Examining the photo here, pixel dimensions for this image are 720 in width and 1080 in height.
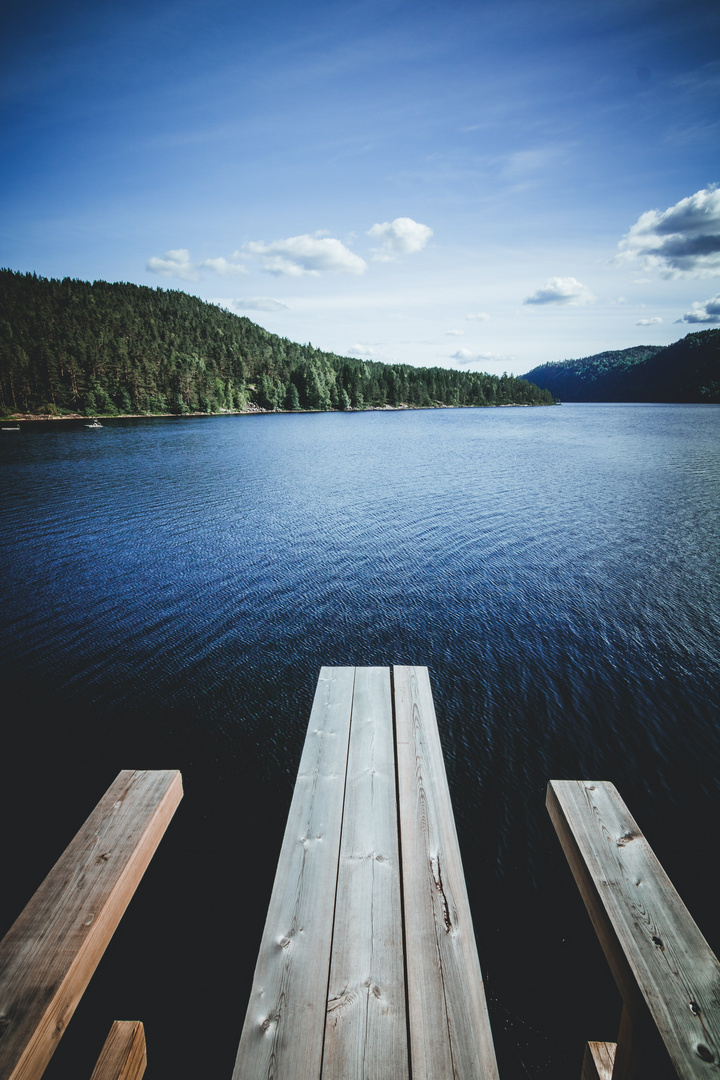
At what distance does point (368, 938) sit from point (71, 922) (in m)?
1.41

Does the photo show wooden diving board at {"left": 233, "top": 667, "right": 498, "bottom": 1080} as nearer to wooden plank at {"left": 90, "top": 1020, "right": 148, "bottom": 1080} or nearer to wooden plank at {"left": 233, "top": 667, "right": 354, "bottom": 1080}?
wooden plank at {"left": 233, "top": 667, "right": 354, "bottom": 1080}

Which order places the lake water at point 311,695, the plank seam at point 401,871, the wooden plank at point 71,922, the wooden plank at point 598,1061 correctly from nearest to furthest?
the wooden plank at point 71,922
the plank seam at point 401,871
the wooden plank at point 598,1061
the lake water at point 311,695

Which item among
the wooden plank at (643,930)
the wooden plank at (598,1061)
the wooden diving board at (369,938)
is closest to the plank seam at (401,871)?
the wooden diving board at (369,938)

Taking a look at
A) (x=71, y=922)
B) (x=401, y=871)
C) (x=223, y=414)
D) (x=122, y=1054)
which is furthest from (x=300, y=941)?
(x=223, y=414)

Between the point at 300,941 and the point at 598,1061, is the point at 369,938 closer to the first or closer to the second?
the point at 300,941

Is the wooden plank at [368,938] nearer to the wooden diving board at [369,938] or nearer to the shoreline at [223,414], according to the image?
the wooden diving board at [369,938]

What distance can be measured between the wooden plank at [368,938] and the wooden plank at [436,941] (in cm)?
6

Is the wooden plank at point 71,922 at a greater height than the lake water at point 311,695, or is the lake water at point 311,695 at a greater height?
the wooden plank at point 71,922

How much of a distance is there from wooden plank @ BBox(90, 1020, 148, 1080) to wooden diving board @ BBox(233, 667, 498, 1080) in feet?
4.53

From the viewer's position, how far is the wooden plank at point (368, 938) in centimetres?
175

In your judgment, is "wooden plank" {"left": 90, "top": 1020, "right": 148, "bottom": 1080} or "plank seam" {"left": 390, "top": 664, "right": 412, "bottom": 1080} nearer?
"plank seam" {"left": 390, "top": 664, "right": 412, "bottom": 1080}

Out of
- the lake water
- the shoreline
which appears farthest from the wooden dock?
the shoreline

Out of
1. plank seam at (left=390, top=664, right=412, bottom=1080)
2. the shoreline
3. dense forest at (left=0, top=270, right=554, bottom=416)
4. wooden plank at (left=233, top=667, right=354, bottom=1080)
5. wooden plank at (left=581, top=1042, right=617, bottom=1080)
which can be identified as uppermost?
dense forest at (left=0, top=270, right=554, bottom=416)

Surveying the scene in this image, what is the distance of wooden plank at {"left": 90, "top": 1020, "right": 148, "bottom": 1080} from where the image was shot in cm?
247
